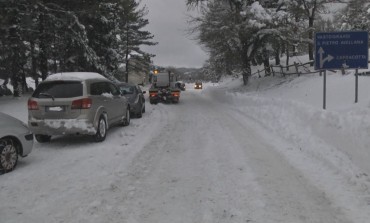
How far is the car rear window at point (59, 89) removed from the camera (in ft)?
35.0

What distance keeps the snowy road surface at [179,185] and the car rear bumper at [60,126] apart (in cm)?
Answer: 40

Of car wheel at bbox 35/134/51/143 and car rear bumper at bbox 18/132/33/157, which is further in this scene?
car wheel at bbox 35/134/51/143

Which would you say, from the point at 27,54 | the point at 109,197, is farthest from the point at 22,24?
the point at 109,197

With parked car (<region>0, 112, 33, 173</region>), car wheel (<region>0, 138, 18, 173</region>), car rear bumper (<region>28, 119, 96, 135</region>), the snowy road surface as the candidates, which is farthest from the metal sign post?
car wheel (<region>0, 138, 18, 173</region>)

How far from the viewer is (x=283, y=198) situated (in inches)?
238

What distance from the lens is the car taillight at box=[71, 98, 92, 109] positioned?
34.7 feet

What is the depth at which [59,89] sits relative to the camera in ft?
35.2

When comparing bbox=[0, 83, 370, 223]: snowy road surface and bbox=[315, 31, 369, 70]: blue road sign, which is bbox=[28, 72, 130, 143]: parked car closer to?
bbox=[0, 83, 370, 223]: snowy road surface

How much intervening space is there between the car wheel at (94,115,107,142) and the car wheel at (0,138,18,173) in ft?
10.4

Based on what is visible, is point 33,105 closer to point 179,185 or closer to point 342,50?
point 179,185

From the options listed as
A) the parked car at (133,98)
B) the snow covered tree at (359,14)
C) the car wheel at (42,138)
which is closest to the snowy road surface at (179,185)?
the car wheel at (42,138)

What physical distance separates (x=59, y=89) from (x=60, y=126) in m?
0.99

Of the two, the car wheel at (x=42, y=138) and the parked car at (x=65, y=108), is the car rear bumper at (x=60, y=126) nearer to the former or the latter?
the parked car at (x=65, y=108)

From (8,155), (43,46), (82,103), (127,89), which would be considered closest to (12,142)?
(8,155)
